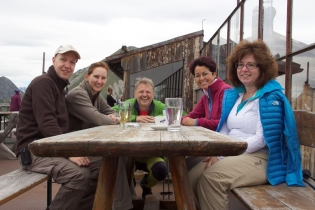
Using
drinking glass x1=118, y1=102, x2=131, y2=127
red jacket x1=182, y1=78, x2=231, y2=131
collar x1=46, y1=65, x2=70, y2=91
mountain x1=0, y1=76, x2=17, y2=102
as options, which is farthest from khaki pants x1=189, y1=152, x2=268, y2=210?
mountain x1=0, y1=76, x2=17, y2=102

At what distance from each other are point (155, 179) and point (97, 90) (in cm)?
101

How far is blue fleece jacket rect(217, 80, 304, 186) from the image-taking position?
2.16 meters

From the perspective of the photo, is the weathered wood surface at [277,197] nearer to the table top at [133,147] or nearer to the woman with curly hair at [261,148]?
the woman with curly hair at [261,148]

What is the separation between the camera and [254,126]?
2.39 meters

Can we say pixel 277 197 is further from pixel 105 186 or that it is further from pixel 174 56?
pixel 174 56

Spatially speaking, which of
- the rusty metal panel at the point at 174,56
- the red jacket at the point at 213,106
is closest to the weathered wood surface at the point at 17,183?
the red jacket at the point at 213,106

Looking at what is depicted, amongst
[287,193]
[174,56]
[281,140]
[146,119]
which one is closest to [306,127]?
[281,140]

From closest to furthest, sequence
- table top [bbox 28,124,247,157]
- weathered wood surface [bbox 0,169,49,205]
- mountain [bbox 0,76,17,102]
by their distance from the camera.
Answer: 1. table top [bbox 28,124,247,157]
2. weathered wood surface [bbox 0,169,49,205]
3. mountain [bbox 0,76,17,102]

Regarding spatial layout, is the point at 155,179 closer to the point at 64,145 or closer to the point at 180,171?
the point at 180,171

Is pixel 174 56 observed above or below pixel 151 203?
above

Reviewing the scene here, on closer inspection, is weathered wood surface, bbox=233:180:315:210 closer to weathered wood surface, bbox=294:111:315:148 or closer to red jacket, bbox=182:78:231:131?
weathered wood surface, bbox=294:111:315:148

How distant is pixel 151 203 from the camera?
3455 millimetres

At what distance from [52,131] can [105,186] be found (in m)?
0.63

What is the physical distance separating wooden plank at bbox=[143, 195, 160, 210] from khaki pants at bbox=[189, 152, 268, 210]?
121 cm
